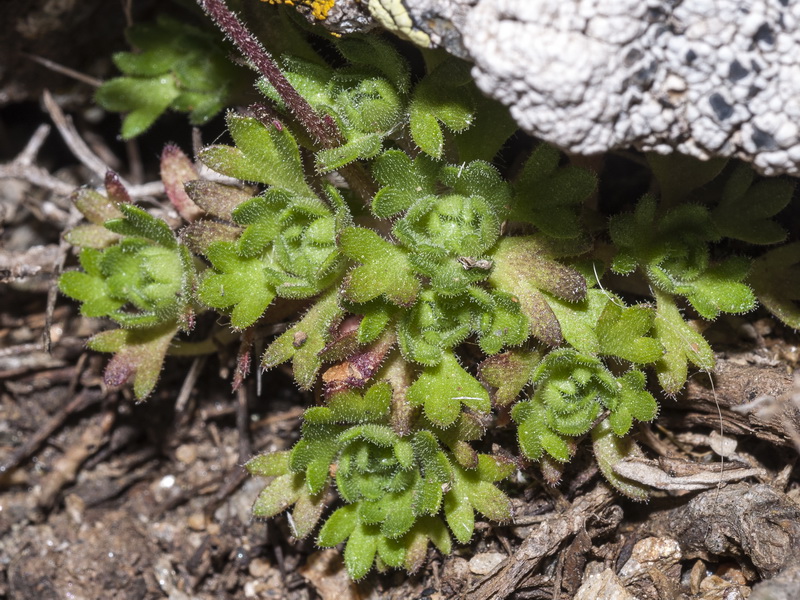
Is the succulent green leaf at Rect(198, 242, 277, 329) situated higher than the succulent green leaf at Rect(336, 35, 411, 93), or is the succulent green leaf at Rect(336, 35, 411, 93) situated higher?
the succulent green leaf at Rect(336, 35, 411, 93)

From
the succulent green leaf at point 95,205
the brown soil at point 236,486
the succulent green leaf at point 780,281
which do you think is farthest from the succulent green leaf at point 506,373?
the succulent green leaf at point 95,205

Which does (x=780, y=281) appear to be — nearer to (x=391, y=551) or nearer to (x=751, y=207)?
(x=751, y=207)

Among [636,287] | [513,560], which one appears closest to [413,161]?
[636,287]

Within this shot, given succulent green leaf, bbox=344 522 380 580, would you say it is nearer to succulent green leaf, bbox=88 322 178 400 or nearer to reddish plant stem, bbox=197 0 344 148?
succulent green leaf, bbox=88 322 178 400

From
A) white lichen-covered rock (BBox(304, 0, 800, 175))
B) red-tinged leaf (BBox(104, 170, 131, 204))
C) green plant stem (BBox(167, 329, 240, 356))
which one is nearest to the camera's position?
white lichen-covered rock (BBox(304, 0, 800, 175))

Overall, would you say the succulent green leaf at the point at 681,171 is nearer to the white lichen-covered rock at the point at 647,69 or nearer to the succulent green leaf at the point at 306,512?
the white lichen-covered rock at the point at 647,69

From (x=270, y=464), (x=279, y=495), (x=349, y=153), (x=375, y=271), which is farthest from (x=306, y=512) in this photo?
(x=349, y=153)

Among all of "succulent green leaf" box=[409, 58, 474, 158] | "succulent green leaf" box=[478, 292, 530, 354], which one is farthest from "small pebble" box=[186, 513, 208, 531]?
"succulent green leaf" box=[409, 58, 474, 158]

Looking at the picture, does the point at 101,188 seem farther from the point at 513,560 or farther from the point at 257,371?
the point at 513,560
